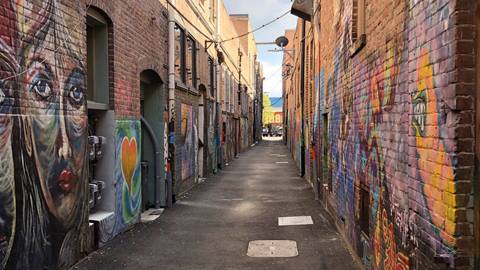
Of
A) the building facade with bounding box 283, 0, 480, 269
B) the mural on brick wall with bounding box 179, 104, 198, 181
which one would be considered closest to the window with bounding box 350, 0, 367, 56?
the building facade with bounding box 283, 0, 480, 269

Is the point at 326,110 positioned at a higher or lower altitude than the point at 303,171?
higher

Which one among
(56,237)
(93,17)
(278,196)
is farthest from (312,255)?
(278,196)

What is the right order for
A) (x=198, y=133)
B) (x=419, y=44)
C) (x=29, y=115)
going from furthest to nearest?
(x=198, y=133), (x=29, y=115), (x=419, y=44)

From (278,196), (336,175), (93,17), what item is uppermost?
(93,17)

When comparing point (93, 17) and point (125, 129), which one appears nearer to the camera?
point (93, 17)

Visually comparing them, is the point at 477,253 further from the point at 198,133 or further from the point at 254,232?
the point at 198,133

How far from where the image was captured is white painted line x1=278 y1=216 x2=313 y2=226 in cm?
1016

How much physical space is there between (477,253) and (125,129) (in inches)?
276

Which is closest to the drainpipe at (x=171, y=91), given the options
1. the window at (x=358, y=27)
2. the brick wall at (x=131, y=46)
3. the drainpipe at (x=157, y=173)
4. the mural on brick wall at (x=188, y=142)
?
the drainpipe at (x=157, y=173)

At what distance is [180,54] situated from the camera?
15062 millimetres

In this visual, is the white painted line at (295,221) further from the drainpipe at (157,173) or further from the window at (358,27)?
the window at (358,27)

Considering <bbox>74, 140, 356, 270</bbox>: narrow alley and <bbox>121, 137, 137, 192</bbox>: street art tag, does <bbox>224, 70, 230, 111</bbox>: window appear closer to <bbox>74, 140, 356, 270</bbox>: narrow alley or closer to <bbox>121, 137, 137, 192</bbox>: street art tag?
<bbox>74, 140, 356, 270</bbox>: narrow alley

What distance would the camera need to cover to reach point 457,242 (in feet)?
11.1

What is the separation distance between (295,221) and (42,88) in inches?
238
